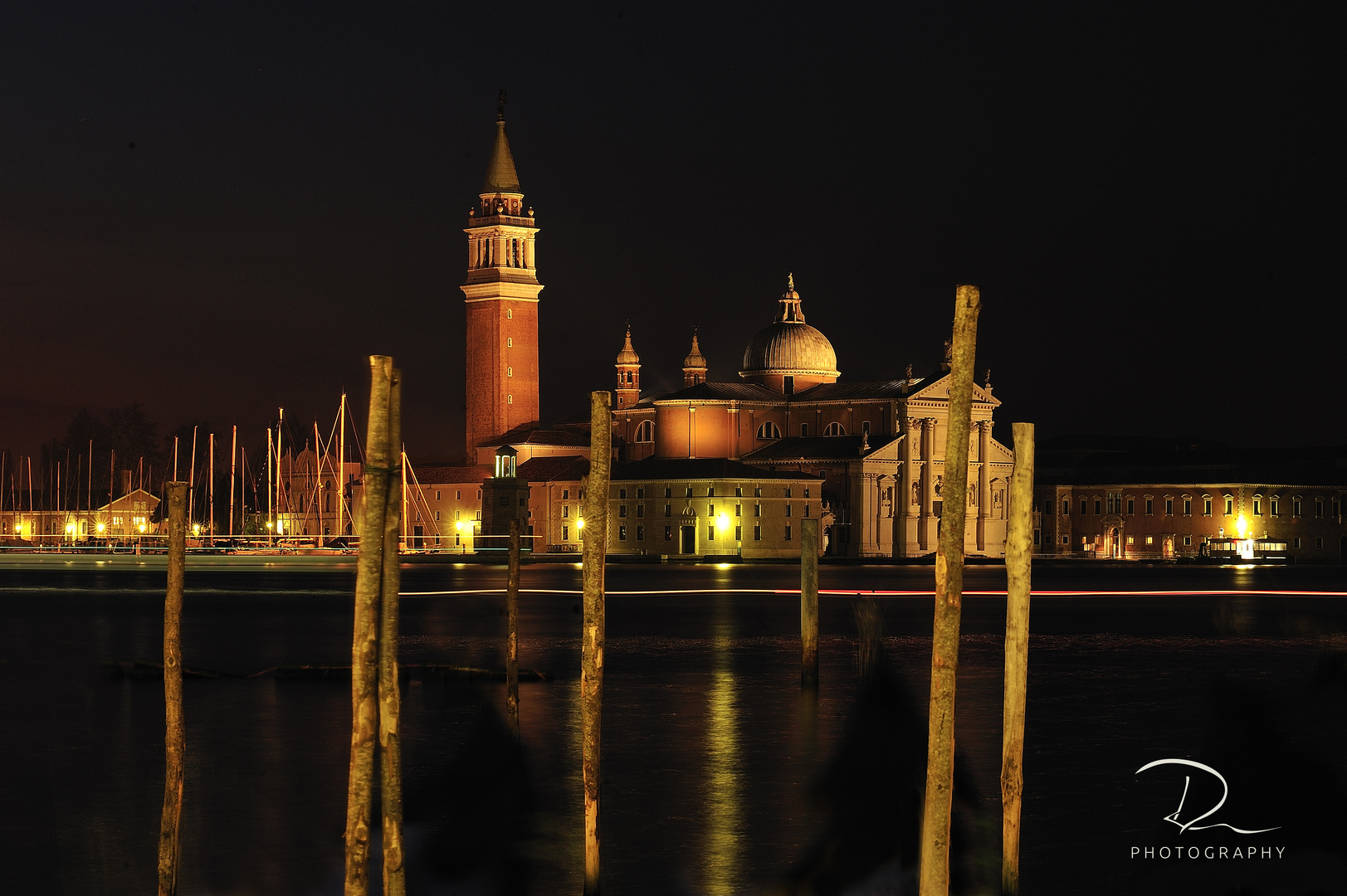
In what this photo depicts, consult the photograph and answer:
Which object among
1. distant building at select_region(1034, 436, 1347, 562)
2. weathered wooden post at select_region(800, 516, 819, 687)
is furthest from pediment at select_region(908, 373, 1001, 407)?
weathered wooden post at select_region(800, 516, 819, 687)

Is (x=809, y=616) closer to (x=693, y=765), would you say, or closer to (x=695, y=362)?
(x=693, y=765)

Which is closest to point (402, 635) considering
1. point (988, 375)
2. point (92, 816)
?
point (92, 816)

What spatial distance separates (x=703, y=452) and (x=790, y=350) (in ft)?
27.2

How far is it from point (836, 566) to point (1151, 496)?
24741mm

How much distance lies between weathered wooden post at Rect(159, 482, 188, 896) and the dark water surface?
2.33 ft

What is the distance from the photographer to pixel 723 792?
51.8 feet

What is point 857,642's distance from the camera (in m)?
32.7

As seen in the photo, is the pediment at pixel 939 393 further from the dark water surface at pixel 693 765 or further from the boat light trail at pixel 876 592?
the dark water surface at pixel 693 765

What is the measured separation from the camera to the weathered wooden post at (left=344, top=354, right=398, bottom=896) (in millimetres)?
10586

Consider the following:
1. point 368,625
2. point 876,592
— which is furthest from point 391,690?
point 876,592

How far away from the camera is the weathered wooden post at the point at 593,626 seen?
41.4 feet

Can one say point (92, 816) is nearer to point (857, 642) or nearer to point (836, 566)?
point (857, 642)

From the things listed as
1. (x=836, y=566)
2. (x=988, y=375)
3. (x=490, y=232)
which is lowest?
(x=836, y=566)

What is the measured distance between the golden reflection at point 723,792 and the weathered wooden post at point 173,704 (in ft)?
11.1
